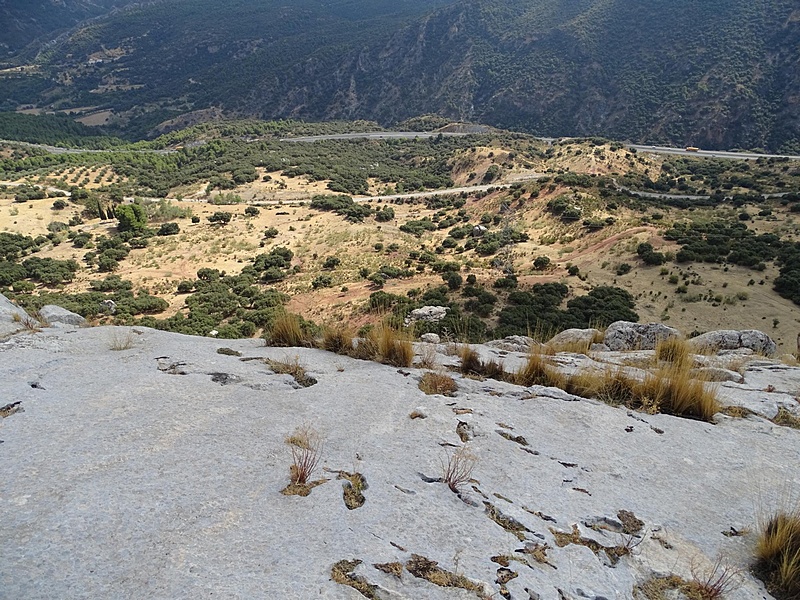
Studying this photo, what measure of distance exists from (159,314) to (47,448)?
96.2 ft

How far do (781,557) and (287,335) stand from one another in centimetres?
664

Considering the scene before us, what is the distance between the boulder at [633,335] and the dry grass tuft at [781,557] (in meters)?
8.25

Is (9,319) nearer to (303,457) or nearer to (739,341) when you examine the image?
(303,457)

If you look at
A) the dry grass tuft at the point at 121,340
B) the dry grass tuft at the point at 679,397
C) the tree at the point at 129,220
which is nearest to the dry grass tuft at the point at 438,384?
the dry grass tuft at the point at 679,397

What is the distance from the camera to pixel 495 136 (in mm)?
100562

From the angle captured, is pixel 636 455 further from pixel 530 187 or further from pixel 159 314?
pixel 530 187

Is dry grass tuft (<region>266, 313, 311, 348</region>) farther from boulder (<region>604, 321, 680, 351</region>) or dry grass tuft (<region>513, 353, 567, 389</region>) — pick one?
boulder (<region>604, 321, 680, 351</region>)

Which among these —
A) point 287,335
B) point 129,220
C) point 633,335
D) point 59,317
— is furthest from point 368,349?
point 129,220

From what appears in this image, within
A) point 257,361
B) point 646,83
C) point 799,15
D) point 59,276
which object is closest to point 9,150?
point 59,276

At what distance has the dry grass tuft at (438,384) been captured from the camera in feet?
18.2

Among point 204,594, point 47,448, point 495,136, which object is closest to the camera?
point 204,594

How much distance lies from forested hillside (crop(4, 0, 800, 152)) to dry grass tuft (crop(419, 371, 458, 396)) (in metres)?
119

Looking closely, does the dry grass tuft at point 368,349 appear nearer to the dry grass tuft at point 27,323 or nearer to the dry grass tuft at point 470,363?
the dry grass tuft at point 470,363

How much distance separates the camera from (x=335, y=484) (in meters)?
3.54
